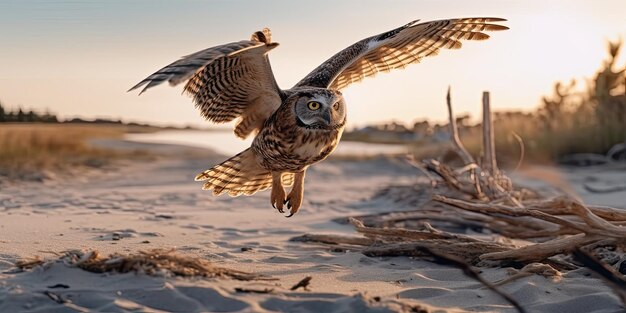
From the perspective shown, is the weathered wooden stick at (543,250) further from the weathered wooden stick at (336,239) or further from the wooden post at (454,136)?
the wooden post at (454,136)

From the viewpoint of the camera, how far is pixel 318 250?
5.21 metres

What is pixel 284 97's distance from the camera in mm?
5375

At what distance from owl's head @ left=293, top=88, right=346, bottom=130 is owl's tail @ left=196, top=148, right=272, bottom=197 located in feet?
3.34

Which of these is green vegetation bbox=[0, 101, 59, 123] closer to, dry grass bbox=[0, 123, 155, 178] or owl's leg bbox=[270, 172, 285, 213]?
dry grass bbox=[0, 123, 155, 178]

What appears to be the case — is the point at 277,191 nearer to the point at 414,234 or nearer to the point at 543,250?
the point at 414,234

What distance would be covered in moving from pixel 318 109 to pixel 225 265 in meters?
1.25

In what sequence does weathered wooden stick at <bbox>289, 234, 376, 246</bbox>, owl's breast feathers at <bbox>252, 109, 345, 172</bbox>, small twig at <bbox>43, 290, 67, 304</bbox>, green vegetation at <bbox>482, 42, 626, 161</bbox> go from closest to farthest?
small twig at <bbox>43, 290, 67, 304</bbox>, owl's breast feathers at <bbox>252, 109, 345, 172</bbox>, weathered wooden stick at <bbox>289, 234, 376, 246</bbox>, green vegetation at <bbox>482, 42, 626, 161</bbox>

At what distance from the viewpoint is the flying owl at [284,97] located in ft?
16.1

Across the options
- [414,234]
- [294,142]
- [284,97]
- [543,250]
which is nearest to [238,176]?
[284,97]

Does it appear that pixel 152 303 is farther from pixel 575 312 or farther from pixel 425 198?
pixel 425 198

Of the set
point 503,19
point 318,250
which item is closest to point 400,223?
point 318,250

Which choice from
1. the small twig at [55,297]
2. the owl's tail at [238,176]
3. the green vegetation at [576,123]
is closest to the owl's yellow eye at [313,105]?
the owl's tail at [238,176]

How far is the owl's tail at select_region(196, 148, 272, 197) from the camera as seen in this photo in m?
5.86

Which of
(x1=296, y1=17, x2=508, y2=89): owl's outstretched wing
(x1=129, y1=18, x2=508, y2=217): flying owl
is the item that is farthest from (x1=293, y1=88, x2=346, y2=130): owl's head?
(x1=296, y1=17, x2=508, y2=89): owl's outstretched wing
